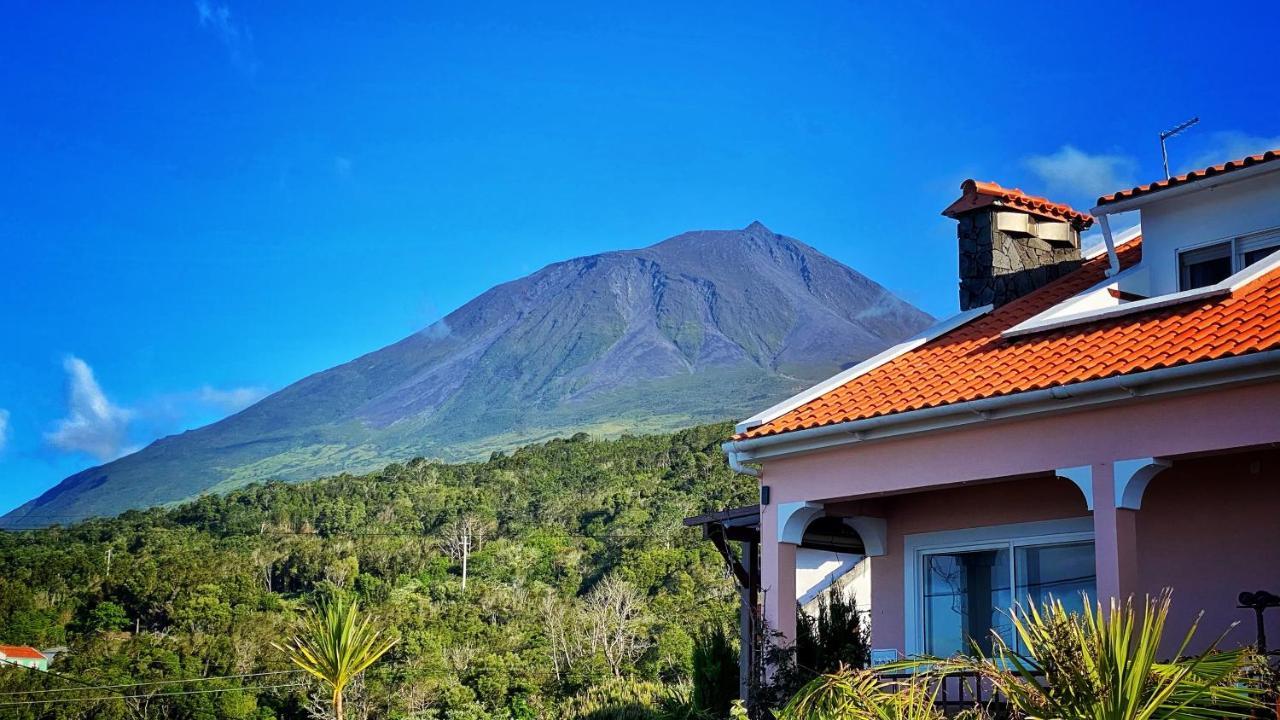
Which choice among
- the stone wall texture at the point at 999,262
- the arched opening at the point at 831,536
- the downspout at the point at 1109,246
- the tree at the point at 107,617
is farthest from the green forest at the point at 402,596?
the downspout at the point at 1109,246

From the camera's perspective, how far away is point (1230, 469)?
9.69 meters

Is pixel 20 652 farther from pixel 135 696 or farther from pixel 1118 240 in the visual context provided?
pixel 1118 240

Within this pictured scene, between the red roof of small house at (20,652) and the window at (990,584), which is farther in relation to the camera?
the red roof of small house at (20,652)

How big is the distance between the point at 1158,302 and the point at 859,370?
112 inches

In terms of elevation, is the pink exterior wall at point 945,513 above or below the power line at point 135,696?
above

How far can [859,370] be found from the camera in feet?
40.4

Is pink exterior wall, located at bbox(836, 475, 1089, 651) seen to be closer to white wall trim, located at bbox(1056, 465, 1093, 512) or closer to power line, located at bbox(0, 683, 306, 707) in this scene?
white wall trim, located at bbox(1056, 465, 1093, 512)

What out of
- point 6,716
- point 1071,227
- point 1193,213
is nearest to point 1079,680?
point 1193,213

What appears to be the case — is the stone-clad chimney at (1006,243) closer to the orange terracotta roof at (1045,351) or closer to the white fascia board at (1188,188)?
the orange terracotta roof at (1045,351)

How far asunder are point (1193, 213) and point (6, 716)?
36.2 metres

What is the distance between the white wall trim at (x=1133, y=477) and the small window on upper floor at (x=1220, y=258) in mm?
2773

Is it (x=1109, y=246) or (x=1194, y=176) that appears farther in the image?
(x=1109, y=246)

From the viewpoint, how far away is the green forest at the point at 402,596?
43.6 metres

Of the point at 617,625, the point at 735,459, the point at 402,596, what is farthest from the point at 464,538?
the point at 735,459
